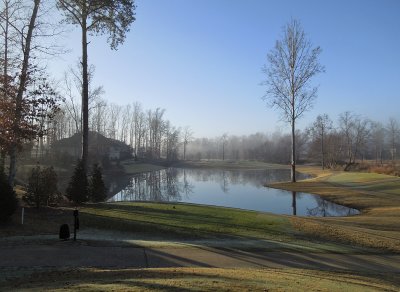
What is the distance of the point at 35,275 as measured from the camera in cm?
736

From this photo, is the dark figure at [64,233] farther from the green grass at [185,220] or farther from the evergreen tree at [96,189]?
the evergreen tree at [96,189]

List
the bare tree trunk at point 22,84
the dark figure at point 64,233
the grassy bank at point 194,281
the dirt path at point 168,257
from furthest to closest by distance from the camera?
the bare tree trunk at point 22,84
the dark figure at point 64,233
the dirt path at point 168,257
the grassy bank at point 194,281

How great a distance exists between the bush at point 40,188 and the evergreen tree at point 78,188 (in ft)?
4.81

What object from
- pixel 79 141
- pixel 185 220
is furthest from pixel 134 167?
pixel 185 220

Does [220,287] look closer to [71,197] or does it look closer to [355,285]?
[355,285]

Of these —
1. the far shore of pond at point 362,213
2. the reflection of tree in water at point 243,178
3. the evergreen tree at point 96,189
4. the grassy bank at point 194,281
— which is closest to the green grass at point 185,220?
the far shore of pond at point 362,213

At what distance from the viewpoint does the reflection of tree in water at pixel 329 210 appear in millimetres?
22734

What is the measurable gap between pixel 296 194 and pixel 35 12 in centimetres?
2218

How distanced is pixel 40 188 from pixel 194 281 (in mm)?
11801

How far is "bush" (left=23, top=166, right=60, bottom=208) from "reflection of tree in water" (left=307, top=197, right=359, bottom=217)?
1384cm

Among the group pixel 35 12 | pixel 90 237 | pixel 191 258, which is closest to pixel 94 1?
pixel 35 12

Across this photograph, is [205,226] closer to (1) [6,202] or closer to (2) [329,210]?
(1) [6,202]

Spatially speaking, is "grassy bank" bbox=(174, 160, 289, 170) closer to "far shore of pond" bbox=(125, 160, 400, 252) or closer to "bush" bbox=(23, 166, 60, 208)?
"far shore of pond" bbox=(125, 160, 400, 252)

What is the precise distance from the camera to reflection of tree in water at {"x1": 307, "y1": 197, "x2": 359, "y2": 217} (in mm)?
22734
